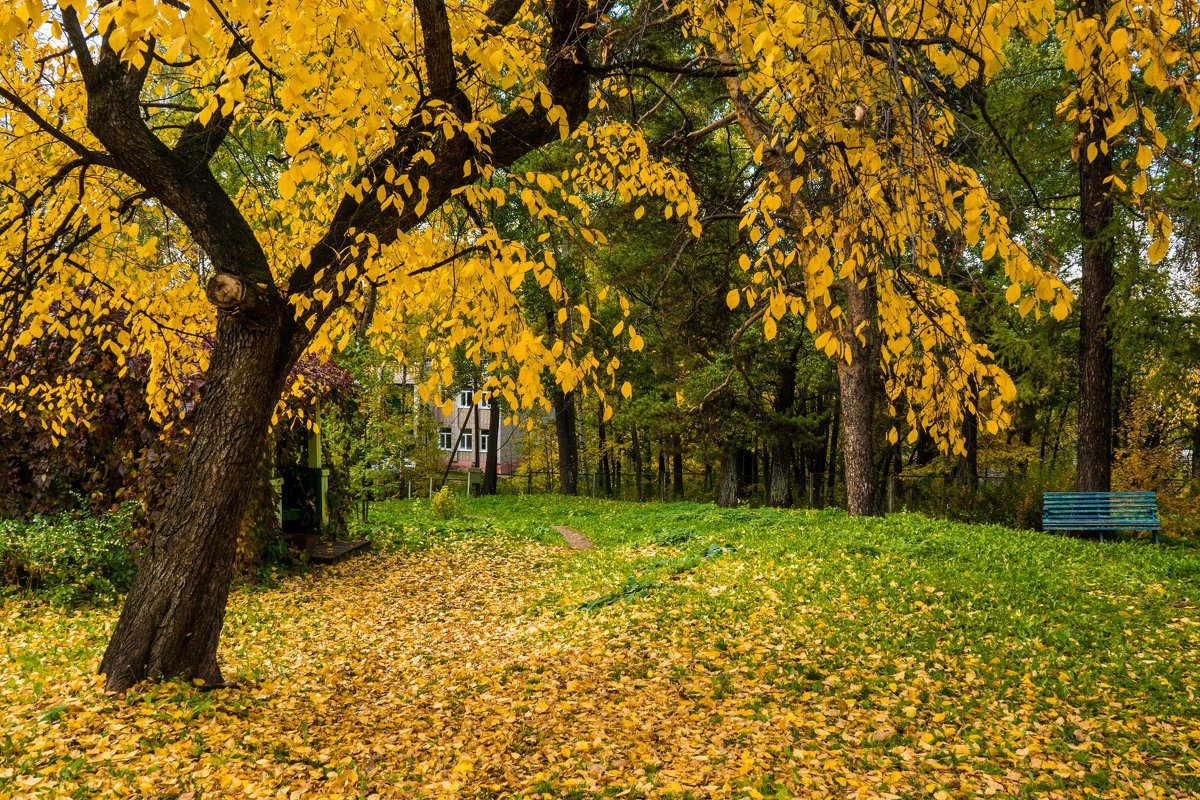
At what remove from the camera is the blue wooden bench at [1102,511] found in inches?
381

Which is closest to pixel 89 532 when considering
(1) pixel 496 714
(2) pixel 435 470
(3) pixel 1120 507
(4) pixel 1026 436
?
(1) pixel 496 714

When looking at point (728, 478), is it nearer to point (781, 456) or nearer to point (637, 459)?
point (781, 456)

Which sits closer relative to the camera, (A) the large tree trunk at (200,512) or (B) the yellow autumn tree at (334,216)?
(B) the yellow autumn tree at (334,216)

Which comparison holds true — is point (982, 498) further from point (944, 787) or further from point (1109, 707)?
point (944, 787)

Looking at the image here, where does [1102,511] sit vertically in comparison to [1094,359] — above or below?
below

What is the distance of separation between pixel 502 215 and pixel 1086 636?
1599cm

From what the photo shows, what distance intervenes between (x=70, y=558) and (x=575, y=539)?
789 centimetres

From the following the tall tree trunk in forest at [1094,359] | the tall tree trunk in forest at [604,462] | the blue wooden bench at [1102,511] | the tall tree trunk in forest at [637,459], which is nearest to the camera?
the blue wooden bench at [1102,511]

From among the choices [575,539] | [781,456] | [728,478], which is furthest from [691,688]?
[728,478]

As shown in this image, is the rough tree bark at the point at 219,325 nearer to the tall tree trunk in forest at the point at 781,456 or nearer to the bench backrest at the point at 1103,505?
the bench backrest at the point at 1103,505

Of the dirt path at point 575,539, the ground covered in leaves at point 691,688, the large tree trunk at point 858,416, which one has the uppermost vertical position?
the large tree trunk at point 858,416

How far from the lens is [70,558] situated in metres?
6.99

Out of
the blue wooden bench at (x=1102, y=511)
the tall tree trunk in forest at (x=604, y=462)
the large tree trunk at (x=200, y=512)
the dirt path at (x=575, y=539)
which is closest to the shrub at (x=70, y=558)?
the large tree trunk at (x=200, y=512)

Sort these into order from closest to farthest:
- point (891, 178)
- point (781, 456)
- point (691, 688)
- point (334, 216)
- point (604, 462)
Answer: point (891, 178), point (334, 216), point (691, 688), point (781, 456), point (604, 462)
